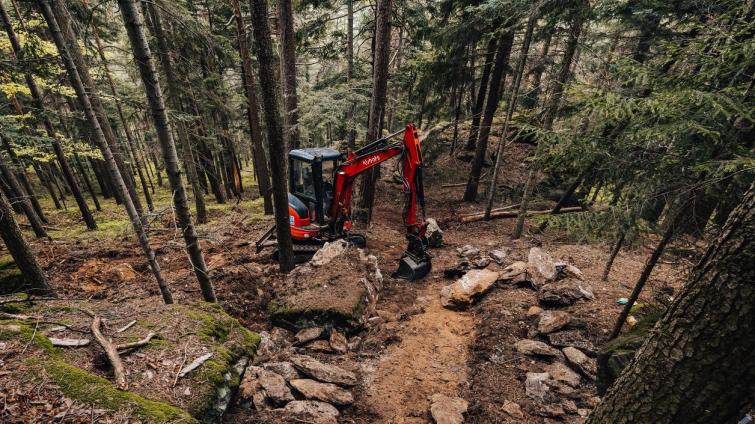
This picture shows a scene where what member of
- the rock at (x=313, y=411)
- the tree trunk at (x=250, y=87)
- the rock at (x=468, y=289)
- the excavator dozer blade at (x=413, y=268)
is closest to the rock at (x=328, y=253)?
the excavator dozer blade at (x=413, y=268)

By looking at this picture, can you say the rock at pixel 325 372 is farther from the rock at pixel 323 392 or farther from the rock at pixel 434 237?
the rock at pixel 434 237

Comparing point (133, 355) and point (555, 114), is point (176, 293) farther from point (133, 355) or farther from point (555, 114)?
point (555, 114)

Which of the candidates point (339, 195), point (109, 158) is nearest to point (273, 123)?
point (109, 158)

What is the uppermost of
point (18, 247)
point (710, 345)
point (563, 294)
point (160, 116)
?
point (160, 116)

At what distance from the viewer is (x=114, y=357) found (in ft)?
10.4

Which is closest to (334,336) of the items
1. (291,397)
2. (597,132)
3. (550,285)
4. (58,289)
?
(291,397)

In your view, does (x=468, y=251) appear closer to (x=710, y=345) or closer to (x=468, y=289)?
(x=468, y=289)

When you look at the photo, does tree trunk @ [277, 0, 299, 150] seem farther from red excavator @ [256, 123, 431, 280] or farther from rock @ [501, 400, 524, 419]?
rock @ [501, 400, 524, 419]

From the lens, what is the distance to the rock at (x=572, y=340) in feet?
15.7

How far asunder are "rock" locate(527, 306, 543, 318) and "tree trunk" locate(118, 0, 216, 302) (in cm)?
571

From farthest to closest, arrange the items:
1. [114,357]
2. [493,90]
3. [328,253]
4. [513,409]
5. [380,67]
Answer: [493,90]
[380,67]
[328,253]
[513,409]
[114,357]

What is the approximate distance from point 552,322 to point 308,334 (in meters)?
4.17

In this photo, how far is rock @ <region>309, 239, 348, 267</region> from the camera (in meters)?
7.19

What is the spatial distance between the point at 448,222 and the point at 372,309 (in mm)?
6260
